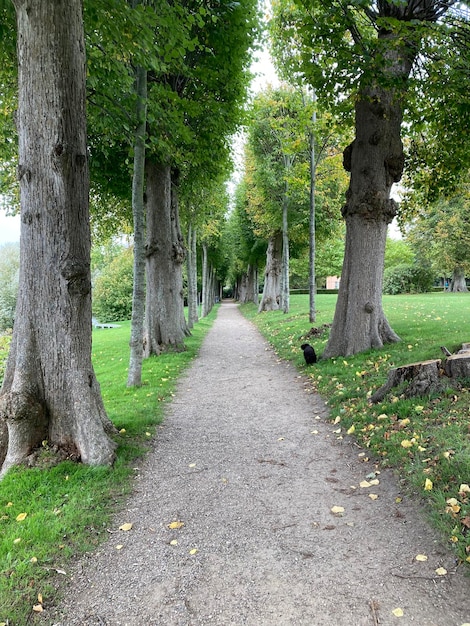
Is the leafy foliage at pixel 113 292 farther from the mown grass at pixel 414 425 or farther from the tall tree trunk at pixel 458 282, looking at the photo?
the mown grass at pixel 414 425

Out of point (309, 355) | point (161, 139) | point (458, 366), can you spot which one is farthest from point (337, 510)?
point (161, 139)

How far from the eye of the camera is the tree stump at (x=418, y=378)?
5.14 m

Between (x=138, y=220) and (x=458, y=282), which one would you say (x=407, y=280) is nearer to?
(x=458, y=282)

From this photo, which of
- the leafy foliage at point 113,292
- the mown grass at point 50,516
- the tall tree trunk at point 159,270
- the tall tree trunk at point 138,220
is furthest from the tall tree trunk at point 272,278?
the mown grass at point 50,516

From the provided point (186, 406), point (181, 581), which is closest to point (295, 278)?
point (186, 406)

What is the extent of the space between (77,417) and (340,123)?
8468 millimetres

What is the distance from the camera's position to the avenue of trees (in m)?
4.17

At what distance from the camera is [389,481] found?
3885mm

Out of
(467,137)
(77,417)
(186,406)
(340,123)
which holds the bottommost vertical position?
(186,406)

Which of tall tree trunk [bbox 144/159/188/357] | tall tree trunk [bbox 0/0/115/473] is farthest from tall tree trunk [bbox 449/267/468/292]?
tall tree trunk [bbox 0/0/115/473]

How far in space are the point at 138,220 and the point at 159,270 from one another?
4.37 metres

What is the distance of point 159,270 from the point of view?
1166cm

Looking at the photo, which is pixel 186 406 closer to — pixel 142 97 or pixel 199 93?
pixel 142 97

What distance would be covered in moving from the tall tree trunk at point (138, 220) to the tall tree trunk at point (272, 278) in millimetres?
18451
